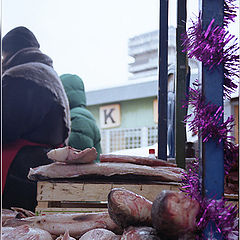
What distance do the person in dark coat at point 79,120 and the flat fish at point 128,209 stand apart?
3843 millimetres

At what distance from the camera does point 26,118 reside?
3432mm

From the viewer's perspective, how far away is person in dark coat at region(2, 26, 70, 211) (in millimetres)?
3379

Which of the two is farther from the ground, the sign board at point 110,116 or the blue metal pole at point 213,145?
the sign board at point 110,116

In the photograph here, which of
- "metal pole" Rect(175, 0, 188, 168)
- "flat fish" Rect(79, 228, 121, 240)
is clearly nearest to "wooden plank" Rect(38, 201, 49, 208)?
"flat fish" Rect(79, 228, 121, 240)

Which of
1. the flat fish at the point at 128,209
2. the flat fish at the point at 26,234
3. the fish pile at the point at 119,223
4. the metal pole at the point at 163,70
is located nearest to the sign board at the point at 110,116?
the metal pole at the point at 163,70

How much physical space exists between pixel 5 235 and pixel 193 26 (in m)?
0.89

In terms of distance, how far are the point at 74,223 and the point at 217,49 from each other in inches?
31.7

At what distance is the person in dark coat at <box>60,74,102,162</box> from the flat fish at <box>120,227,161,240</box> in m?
3.89

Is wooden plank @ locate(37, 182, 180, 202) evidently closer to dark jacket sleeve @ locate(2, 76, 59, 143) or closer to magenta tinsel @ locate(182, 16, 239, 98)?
magenta tinsel @ locate(182, 16, 239, 98)

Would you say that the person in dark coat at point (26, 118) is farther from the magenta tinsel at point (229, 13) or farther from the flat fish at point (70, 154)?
the magenta tinsel at point (229, 13)

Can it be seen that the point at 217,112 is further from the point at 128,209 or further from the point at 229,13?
the point at 128,209

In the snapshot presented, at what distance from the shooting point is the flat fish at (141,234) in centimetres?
108

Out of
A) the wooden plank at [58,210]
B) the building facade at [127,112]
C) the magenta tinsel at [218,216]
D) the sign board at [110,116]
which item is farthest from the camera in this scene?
the sign board at [110,116]

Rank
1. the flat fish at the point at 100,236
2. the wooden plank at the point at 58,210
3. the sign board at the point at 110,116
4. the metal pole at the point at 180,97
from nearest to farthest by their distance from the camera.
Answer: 1. the flat fish at the point at 100,236
2. the wooden plank at the point at 58,210
3. the metal pole at the point at 180,97
4. the sign board at the point at 110,116
